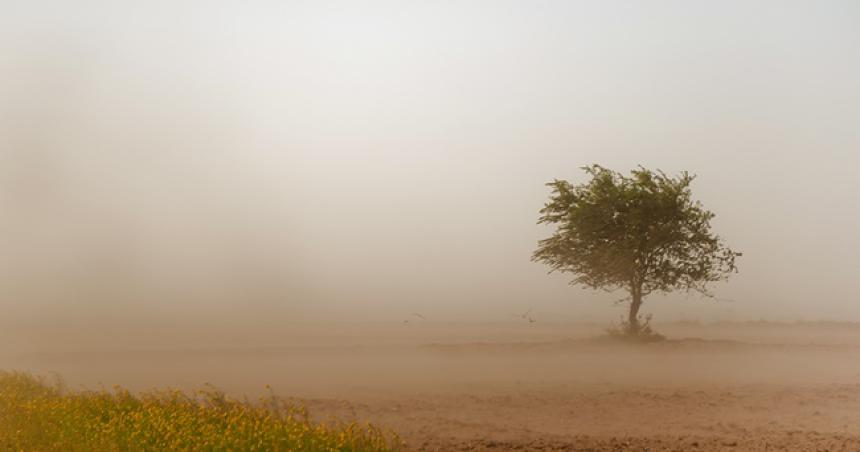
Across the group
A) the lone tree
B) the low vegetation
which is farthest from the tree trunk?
Result: the low vegetation

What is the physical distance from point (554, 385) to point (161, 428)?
14.4 m

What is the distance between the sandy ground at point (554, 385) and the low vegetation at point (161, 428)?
2.71 metres

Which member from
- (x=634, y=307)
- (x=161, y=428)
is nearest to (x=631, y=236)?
(x=634, y=307)

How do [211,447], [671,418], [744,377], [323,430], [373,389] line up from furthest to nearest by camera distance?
[744,377] < [373,389] < [671,418] < [323,430] < [211,447]

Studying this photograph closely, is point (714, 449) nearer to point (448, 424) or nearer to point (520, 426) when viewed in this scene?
point (520, 426)

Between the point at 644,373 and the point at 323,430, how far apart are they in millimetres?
17502

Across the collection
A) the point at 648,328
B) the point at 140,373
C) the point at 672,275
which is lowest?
the point at 140,373

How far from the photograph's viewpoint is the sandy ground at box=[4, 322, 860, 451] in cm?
1827

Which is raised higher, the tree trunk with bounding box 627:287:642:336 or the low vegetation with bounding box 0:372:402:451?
the tree trunk with bounding box 627:287:642:336

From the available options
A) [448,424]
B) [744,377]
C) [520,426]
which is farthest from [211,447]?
[744,377]

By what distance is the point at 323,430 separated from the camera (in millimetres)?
15586

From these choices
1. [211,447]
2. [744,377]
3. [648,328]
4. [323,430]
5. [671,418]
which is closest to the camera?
[211,447]

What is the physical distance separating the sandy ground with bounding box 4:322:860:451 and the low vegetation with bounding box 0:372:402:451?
2708mm

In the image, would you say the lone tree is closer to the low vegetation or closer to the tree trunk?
the tree trunk
